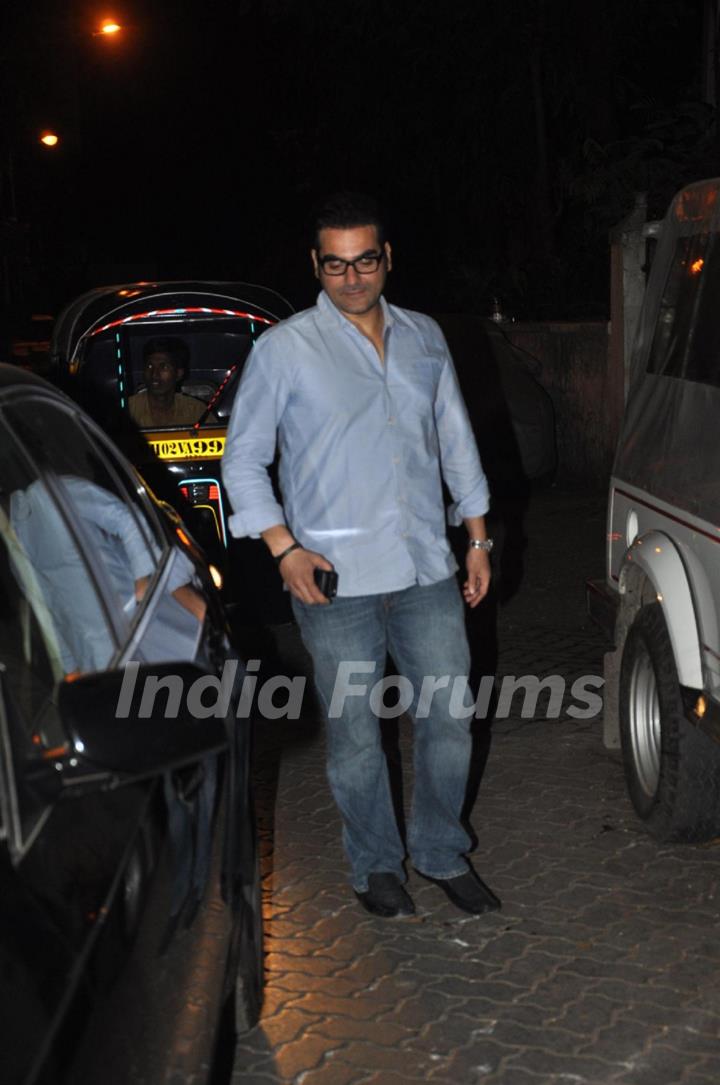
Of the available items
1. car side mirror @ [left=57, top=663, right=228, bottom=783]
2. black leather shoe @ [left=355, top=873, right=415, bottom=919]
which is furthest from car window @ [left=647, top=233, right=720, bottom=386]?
car side mirror @ [left=57, top=663, right=228, bottom=783]

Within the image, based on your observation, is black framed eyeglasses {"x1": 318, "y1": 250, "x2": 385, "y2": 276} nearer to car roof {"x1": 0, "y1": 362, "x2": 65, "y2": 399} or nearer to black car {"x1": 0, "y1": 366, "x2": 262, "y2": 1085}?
black car {"x1": 0, "y1": 366, "x2": 262, "y2": 1085}

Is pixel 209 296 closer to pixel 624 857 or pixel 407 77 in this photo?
pixel 624 857

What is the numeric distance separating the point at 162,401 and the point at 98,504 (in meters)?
5.42

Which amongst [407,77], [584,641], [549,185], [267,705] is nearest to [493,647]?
[584,641]

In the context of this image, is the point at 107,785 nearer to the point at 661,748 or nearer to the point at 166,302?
the point at 661,748

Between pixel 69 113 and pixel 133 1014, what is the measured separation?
48361 millimetres

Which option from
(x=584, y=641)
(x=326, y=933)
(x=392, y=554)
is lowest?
(x=584, y=641)

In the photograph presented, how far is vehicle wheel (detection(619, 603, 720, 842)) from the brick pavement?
0.49ft

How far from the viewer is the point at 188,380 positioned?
9992mm

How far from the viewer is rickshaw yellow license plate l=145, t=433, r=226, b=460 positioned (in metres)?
8.32

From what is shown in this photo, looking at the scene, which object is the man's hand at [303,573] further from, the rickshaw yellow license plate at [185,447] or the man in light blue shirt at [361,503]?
the rickshaw yellow license plate at [185,447]

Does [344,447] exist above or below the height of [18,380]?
below

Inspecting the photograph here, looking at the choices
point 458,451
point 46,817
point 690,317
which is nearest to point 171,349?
point 690,317

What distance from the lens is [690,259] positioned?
17.1 ft
